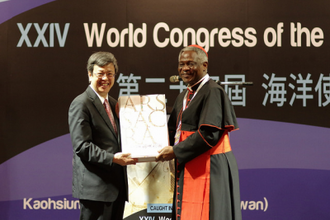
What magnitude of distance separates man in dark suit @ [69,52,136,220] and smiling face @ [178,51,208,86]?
21.3 inches

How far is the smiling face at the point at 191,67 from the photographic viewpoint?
253 centimetres

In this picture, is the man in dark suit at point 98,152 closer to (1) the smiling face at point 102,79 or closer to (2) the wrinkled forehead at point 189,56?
(1) the smiling face at point 102,79

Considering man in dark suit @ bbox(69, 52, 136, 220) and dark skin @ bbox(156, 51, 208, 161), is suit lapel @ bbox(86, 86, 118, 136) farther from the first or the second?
dark skin @ bbox(156, 51, 208, 161)

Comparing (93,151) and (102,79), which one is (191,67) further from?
(93,151)

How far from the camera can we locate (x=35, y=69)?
3770 mm

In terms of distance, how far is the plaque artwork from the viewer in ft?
8.13

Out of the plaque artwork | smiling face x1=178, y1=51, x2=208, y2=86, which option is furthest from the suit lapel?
smiling face x1=178, y1=51, x2=208, y2=86

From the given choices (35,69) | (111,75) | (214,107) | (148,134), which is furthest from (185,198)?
(35,69)

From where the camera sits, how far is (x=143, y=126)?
8.37 ft

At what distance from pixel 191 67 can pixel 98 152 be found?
94 cm

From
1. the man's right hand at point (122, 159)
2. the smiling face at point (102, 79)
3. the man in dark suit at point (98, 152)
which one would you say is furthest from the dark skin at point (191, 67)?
the smiling face at point (102, 79)

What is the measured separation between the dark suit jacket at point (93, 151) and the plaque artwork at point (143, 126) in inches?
4.6

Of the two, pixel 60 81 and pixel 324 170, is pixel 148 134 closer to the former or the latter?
pixel 60 81

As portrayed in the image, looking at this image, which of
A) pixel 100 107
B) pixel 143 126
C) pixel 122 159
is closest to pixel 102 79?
pixel 100 107
